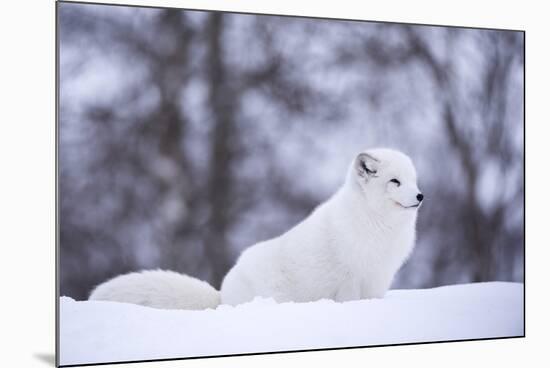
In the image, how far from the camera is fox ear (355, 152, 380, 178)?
16.5 feet

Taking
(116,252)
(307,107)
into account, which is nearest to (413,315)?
(307,107)

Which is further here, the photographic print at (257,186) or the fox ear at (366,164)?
the fox ear at (366,164)

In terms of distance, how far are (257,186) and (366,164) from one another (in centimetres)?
74

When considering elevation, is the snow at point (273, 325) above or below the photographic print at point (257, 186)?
below

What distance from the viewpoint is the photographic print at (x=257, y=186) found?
4.72 m

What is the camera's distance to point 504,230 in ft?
19.3

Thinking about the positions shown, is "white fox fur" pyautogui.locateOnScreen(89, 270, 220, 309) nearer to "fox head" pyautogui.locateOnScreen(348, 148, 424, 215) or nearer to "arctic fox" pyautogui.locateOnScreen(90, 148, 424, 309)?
"arctic fox" pyautogui.locateOnScreen(90, 148, 424, 309)

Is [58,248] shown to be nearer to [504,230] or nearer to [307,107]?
[307,107]

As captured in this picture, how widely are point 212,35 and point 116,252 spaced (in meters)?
1.53

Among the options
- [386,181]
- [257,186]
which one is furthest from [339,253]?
[257,186]

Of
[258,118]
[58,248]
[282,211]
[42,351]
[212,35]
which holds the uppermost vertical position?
[212,35]

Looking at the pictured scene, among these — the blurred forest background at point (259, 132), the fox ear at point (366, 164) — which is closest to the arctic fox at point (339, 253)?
the fox ear at point (366, 164)

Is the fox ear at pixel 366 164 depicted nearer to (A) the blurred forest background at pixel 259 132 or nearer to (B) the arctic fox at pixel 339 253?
(B) the arctic fox at pixel 339 253

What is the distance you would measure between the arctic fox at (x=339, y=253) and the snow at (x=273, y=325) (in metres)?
0.09
